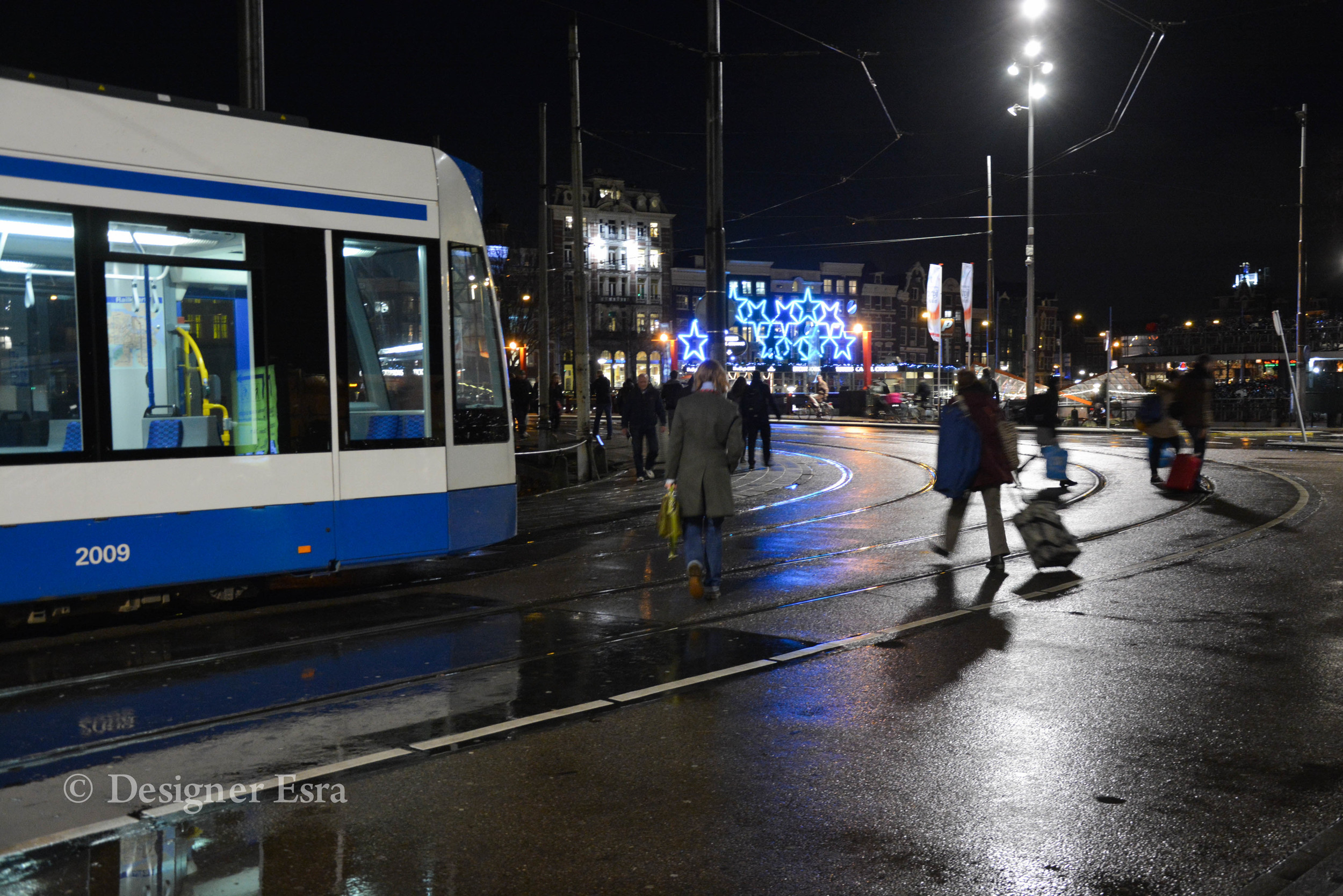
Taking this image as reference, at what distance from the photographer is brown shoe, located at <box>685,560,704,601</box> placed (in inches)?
327

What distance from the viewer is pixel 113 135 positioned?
7.28m

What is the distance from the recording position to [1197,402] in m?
15.2

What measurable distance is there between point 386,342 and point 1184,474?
1134cm

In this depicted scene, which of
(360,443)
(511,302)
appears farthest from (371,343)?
(511,302)

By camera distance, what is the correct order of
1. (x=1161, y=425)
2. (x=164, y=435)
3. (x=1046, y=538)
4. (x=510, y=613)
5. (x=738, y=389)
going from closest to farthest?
Result: (x=164, y=435) < (x=510, y=613) < (x=1046, y=538) < (x=1161, y=425) < (x=738, y=389)

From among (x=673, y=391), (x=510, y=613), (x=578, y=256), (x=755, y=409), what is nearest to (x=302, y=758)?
(x=510, y=613)

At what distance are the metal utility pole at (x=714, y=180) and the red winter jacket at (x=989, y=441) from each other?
6.98 m

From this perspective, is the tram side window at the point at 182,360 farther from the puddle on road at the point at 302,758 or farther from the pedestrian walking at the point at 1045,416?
the pedestrian walking at the point at 1045,416

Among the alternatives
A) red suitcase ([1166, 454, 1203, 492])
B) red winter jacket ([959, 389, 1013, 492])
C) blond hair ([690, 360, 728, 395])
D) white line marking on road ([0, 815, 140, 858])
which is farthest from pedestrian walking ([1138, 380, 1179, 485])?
white line marking on road ([0, 815, 140, 858])

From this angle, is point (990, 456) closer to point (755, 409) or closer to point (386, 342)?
point (386, 342)

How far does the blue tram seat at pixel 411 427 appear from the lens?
8547 millimetres

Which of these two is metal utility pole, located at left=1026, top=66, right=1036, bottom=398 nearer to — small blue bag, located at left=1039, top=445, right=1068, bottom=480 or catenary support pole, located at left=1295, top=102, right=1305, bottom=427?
catenary support pole, located at left=1295, top=102, right=1305, bottom=427

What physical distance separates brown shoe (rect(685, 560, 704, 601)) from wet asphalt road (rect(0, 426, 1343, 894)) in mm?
78

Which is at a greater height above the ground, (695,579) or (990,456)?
(990,456)
